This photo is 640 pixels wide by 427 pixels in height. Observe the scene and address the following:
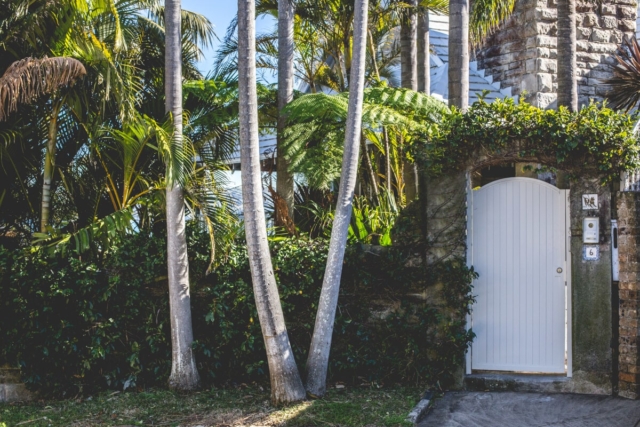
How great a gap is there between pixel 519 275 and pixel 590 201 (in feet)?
3.55

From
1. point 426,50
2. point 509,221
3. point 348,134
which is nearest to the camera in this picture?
point 348,134

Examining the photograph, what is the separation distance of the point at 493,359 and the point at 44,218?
549 cm

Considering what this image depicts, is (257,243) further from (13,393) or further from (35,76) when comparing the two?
(13,393)

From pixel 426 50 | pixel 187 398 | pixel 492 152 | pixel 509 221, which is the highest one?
pixel 426 50

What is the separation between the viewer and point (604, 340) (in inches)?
305

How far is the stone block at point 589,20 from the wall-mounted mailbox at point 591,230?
20.3 ft

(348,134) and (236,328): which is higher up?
(348,134)

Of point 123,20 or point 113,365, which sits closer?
point 113,365

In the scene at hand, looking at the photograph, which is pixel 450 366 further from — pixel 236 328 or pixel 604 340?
pixel 236 328

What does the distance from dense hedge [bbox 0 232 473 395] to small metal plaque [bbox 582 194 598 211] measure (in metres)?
1.62

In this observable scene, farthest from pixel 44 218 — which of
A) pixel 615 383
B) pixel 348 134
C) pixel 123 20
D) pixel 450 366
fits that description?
pixel 615 383

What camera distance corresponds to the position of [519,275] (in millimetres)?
8125

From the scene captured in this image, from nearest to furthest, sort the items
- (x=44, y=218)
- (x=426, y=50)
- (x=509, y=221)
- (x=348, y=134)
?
1. (x=348, y=134)
2. (x=509, y=221)
3. (x=44, y=218)
4. (x=426, y=50)

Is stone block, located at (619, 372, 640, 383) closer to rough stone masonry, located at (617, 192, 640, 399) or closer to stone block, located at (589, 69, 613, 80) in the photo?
rough stone masonry, located at (617, 192, 640, 399)
